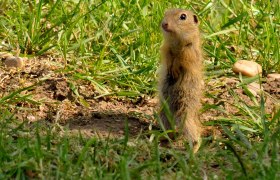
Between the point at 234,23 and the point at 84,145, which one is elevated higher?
the point at 234,23

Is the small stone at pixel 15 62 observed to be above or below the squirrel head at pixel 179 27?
below

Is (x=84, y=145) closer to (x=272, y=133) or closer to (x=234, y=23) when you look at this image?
(x=272, y=133)

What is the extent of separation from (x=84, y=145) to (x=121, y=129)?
833 millimetres

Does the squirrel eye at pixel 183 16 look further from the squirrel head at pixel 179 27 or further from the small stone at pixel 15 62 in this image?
the small stone at pixel 15 62

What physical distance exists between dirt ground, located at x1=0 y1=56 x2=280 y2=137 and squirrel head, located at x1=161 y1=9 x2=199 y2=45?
51 centimetres

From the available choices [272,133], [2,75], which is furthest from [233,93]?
[2,75]

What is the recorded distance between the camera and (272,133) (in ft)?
17.8

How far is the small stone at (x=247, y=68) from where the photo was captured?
263 inches

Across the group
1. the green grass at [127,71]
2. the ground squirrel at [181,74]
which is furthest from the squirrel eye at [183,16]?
the green grass at [127,71]

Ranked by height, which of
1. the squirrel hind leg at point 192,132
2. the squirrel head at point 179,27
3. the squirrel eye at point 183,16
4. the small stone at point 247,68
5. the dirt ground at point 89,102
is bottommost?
the squirrel hind leg at point 192,132

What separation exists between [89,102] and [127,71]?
1.40ft

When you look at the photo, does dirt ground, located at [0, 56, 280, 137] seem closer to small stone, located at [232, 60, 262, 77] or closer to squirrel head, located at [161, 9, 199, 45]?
small stone, located at [232, 60, 262, 77]

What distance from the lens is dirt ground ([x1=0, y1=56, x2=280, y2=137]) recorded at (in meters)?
5.95

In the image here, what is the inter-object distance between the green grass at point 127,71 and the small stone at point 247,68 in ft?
0.36
